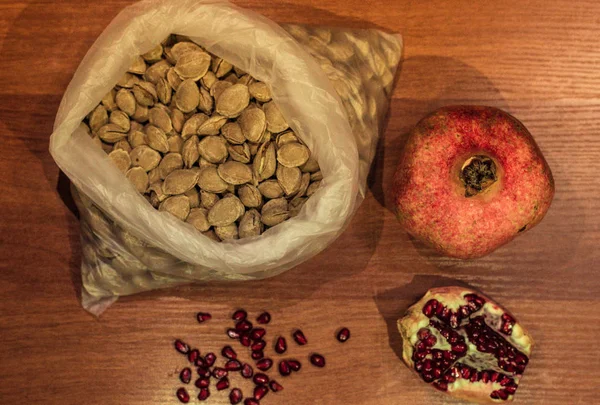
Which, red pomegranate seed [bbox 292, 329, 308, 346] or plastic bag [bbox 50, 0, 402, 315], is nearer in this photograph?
plastic bag [bbox 50, 0, 402, 315]

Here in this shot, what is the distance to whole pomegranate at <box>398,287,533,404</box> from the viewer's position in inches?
46.6

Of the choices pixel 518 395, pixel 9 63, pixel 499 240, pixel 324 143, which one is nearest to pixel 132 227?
pixel 324 143

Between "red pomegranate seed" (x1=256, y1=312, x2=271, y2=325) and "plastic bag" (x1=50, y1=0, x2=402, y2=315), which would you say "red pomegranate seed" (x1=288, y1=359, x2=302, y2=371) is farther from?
"plastic bag" (x1=50, y1=0, x2=402, y2=315)

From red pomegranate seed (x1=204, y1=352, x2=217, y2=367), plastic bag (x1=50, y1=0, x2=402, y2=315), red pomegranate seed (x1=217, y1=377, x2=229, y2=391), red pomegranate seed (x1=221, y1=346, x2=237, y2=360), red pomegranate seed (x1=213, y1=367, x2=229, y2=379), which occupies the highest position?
plastic bag (x1=50, y1=0, x2=402, y2=315)

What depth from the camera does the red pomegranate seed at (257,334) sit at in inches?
48.6

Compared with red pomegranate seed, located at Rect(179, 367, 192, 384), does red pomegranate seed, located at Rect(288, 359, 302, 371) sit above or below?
above

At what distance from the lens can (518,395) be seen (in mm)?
Result: 1240

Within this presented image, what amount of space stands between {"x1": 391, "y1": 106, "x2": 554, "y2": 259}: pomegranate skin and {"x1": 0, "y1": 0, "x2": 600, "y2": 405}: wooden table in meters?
0.13

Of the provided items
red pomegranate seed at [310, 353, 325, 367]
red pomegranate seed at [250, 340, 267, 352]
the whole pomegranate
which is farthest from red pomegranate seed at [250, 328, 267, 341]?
the whole pomegranate

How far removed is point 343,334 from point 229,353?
0.75ft

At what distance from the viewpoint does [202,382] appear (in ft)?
4.04

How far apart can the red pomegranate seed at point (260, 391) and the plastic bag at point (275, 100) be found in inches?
9.7

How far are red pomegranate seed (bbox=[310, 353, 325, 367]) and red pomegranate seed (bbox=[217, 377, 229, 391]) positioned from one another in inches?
6.9

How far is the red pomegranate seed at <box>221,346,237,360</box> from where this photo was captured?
1.24m
